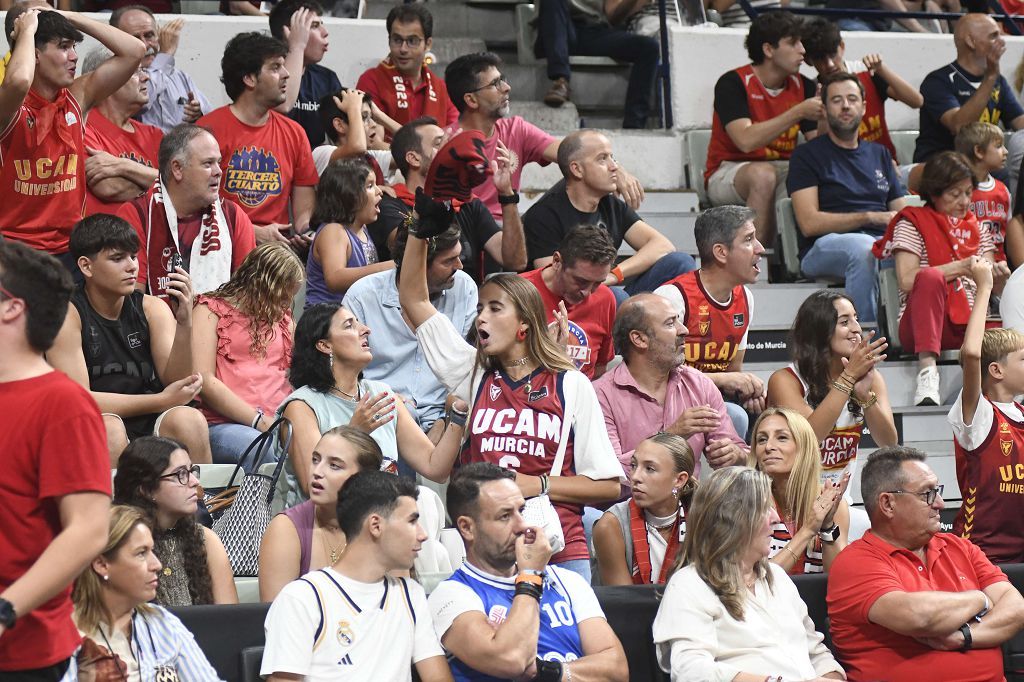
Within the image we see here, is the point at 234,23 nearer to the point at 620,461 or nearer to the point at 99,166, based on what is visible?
the point at 99,166

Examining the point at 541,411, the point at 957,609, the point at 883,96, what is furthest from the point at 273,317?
the point at 883,96

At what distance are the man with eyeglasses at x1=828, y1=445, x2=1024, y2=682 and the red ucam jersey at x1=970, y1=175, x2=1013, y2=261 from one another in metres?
3.11

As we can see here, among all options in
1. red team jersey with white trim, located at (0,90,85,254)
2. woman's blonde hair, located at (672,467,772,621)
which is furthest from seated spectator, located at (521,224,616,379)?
red team jersey with white trim, located at (0,90,85,254)

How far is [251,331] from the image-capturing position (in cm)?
543

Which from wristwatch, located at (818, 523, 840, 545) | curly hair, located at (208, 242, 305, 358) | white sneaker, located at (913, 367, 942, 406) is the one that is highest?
curly hair, located at (208, 242, 305, 358)

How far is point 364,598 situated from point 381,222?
297 cm

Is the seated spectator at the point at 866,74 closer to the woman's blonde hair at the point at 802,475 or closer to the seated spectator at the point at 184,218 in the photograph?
the woman's blonde hair at the point at 802,475

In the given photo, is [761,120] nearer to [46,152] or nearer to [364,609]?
[46,152]

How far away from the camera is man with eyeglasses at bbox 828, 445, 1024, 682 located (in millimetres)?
4449

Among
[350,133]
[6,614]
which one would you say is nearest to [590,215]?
[350,133]

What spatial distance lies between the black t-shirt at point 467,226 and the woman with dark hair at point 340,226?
0.58 feet

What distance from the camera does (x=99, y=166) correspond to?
5980mm

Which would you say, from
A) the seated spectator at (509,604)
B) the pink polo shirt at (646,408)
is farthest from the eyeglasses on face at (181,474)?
the pink polo shirt at (646,408)

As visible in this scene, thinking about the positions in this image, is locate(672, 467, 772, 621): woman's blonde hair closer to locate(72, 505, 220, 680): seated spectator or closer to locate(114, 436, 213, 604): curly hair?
locate(114, 436, 213, 604): curly hair
